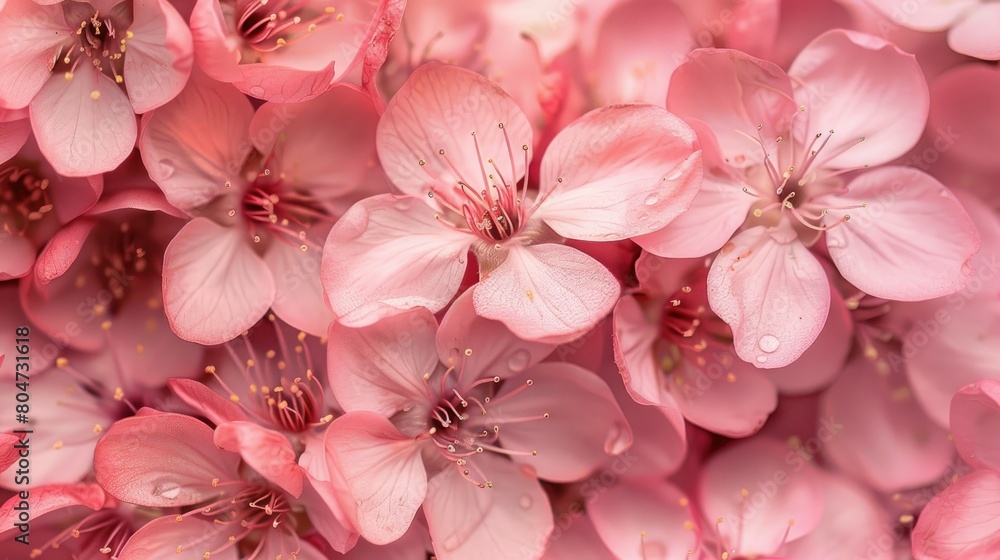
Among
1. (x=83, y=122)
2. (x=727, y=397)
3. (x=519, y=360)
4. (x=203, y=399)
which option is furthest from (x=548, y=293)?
(x=83, y=122)

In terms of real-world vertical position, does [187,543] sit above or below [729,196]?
below

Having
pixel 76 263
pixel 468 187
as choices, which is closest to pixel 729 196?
pixel 468 187

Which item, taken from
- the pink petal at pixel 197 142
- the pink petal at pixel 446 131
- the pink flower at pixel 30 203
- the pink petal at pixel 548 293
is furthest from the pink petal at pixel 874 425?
the pink flower at pixel 30 203

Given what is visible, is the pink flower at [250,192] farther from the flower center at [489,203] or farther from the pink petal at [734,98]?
the pink petal at [734,98]

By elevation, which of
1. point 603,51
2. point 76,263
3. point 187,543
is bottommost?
point 187,543

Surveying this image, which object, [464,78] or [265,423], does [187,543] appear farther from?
[464,78]

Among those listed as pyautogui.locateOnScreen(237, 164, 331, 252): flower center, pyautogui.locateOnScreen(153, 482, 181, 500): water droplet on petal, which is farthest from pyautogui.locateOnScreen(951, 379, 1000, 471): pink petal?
pyautogui.locateOnScreen(153, 482, 181, 500): water droplet on petal
